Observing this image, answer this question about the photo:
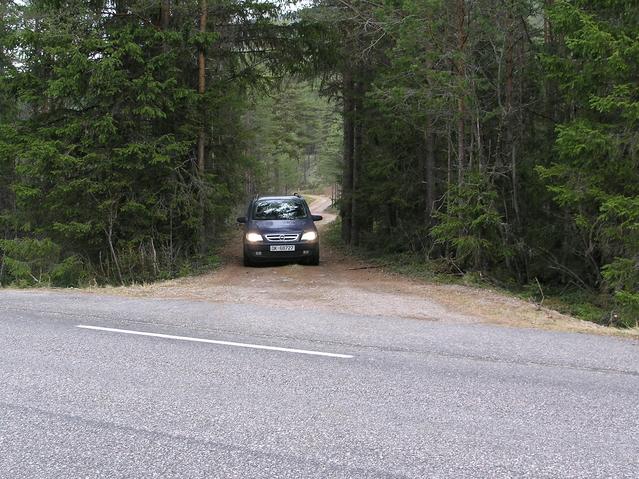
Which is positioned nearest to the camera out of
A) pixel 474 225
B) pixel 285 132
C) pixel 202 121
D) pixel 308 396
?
pixel 308 396

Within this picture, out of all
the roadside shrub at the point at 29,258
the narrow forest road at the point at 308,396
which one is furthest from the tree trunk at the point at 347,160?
the narrow forest road at the point at 308,396

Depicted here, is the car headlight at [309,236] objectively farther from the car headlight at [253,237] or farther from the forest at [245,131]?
the forest at [245,131]

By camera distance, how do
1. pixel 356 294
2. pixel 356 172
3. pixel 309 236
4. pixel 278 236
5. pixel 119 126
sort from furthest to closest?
pixel 356 172, pixel 309 236, pixel 119 126, pixel 278 236, pixel 356 294

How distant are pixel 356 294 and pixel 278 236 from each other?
15.1 feet

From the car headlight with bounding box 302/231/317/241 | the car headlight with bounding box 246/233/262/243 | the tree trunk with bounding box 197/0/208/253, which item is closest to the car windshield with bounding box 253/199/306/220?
the car headlight with bounding box 246/233/262/243

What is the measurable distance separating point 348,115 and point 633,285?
1277 centimetres

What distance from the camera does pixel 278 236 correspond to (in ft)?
51.9

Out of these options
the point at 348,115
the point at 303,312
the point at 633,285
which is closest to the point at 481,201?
the point at 633,285

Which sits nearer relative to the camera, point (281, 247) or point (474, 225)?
point (474, 225)

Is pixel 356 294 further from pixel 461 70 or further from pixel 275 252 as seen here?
pixel 461 70

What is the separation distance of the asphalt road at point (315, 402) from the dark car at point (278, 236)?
24.7 feet

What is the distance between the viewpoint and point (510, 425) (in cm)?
445

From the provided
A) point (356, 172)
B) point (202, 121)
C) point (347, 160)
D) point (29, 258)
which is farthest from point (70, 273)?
point (347, 160)

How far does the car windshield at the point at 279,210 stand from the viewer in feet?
54.9
